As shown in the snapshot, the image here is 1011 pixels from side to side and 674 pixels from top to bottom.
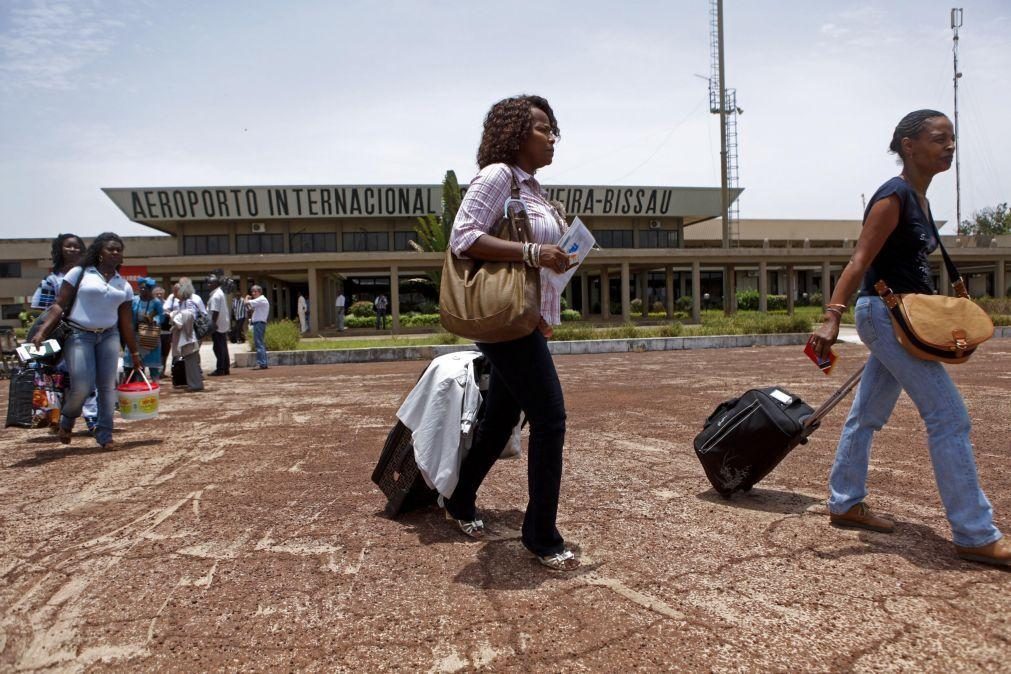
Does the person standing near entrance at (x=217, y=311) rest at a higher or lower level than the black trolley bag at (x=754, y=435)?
higher

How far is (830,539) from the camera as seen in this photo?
3098mm

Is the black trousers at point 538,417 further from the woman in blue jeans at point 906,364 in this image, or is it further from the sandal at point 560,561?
the woman in blue jeans at point 906,364

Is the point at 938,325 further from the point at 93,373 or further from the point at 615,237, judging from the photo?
the point at 615,237

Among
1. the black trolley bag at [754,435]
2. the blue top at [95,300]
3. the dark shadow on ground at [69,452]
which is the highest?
the blue top at [95,300]

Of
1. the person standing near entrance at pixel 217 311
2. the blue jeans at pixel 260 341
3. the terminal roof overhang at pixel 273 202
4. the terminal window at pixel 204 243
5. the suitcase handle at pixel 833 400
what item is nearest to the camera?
the suitcase handle at pixel 833 400

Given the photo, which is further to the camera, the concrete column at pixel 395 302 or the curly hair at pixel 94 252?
the concrete column at pixel 395 302

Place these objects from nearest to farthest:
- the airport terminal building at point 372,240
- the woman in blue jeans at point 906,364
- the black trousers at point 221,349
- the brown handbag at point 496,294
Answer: the brown handbag at point 496,294
the woman in blue jeans at point 906,364
the black trousers at point 221,349
the airport terminal building at point 372,240

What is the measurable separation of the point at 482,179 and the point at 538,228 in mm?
289

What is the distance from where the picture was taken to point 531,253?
2611 mm

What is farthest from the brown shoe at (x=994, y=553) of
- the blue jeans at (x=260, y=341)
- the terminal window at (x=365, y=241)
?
the terminal window at (x=365, y=241)

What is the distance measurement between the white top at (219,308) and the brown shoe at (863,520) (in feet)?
34.4

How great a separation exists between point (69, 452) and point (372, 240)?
34416mm

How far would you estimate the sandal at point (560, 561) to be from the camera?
280 centimetres

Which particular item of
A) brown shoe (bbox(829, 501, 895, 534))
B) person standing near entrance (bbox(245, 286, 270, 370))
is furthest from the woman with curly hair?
person standing near entrance (bbox(245, 286, 270, 370))
